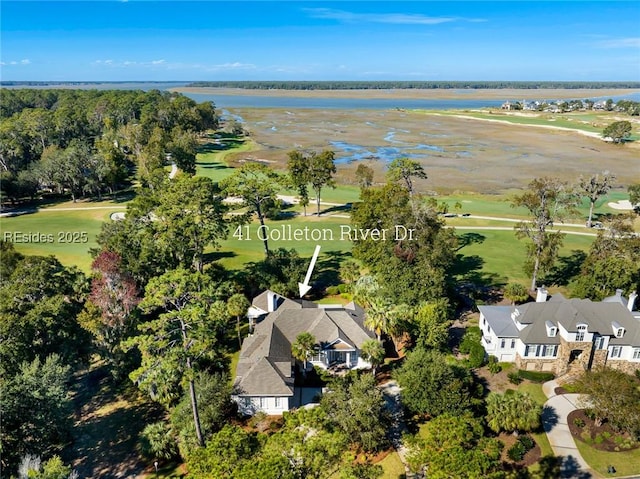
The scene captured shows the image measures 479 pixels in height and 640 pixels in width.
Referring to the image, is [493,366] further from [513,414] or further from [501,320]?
[513,414]

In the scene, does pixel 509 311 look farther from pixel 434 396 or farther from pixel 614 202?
pixel 614 202

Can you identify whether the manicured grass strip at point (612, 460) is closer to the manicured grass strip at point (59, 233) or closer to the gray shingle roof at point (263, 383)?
the gray shingle roof at point (263, 383)

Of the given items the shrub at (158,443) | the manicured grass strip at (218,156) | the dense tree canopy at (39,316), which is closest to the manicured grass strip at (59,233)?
the dense tree canopy at (39,316)

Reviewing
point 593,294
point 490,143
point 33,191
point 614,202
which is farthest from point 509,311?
point 490,143

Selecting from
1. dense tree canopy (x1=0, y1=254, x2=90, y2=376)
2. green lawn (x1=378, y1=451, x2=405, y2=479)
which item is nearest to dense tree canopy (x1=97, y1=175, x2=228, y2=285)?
dense tree canopy (x1=0, y1=254, x2=90, y2=376)

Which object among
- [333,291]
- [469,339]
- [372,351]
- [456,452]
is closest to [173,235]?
[333,291]

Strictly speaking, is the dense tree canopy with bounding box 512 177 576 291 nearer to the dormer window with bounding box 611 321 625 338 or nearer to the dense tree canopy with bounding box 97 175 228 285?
the dormer window with bounding box 611 321 625 338
